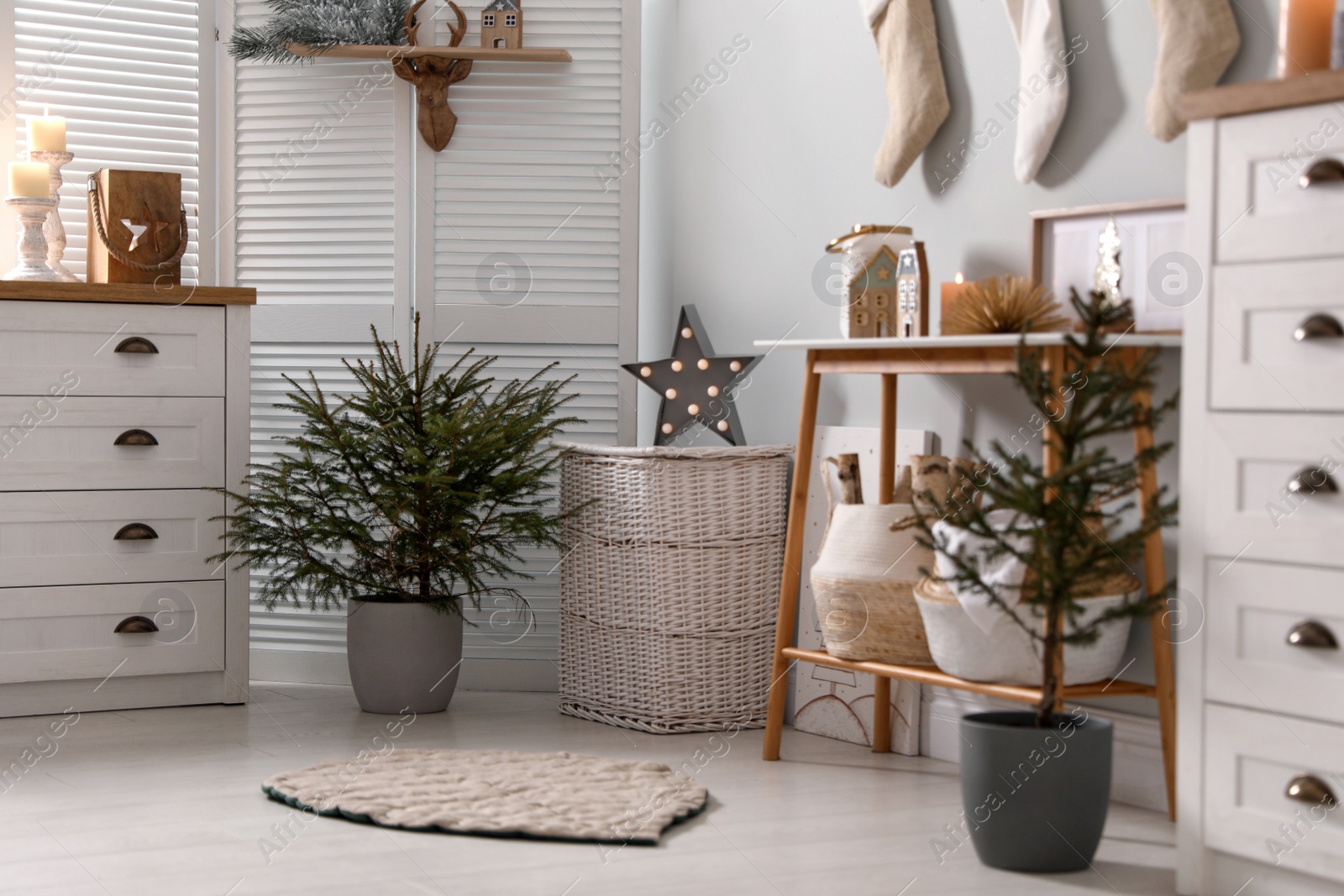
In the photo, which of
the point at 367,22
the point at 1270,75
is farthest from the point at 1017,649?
the point at 367,22

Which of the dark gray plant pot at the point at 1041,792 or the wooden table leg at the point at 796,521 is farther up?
the wooden table leg at the point at 796,521

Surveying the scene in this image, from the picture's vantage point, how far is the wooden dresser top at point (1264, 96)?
157cm

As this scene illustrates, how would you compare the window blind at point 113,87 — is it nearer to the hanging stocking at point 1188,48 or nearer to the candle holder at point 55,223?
the candle holder at point 55,223

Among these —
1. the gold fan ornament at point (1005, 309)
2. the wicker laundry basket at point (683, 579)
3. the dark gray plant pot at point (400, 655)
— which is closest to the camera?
the gold fan ornament at point (1005, 309)

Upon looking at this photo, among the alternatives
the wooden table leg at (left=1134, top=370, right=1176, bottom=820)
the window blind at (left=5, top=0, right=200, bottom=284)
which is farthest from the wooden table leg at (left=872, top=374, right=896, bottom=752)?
the window blind at (left=5, top=0, right=200, bottom=284)

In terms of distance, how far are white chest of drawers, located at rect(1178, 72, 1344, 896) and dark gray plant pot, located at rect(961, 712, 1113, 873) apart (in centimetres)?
11

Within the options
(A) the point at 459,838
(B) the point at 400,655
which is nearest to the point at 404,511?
(B) the point at 400,655

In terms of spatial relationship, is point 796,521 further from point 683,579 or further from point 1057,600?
point 1057,600

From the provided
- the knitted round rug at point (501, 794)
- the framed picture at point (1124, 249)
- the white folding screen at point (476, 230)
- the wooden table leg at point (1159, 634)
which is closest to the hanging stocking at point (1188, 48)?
the framed picture at point (1124, 249)

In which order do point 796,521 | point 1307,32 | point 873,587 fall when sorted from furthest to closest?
point 796,521
point 873,587
point 1307,32

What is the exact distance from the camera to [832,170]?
9.36 ft

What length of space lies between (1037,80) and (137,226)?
6.19ft

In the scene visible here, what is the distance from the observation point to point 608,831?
6.49 ft

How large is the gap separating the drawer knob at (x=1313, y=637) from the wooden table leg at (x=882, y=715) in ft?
3.34
